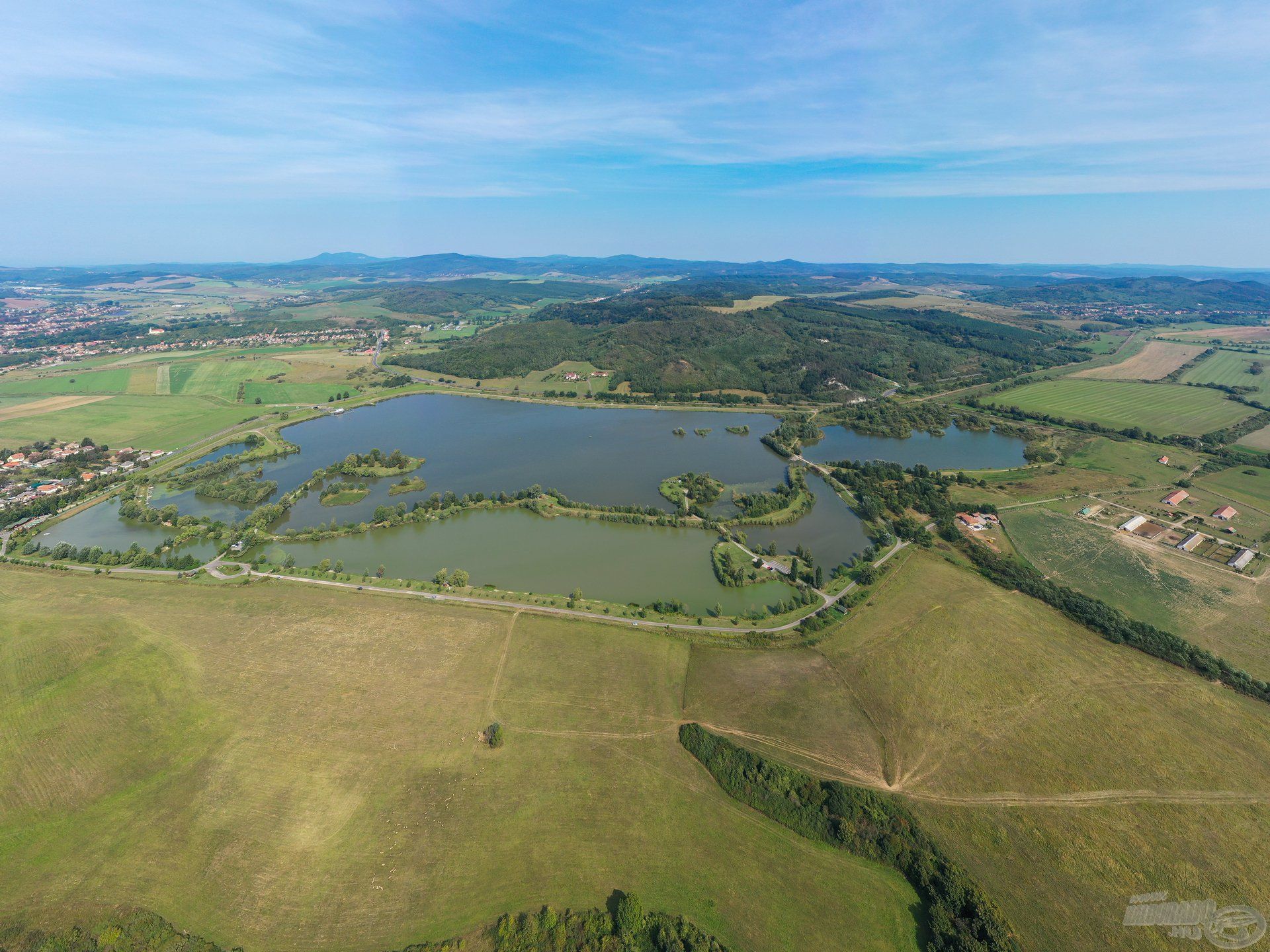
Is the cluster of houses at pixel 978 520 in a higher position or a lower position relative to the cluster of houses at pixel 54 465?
lower

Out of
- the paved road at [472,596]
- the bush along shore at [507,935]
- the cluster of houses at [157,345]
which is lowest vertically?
the bush along shore at [507,935]

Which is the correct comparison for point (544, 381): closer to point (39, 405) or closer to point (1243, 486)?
point (39, 405)

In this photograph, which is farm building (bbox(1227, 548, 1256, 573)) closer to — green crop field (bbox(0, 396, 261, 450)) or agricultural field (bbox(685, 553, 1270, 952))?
agricultural field (bbox(685, 553, 1270, 952))

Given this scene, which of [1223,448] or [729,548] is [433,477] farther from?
[1223,448]

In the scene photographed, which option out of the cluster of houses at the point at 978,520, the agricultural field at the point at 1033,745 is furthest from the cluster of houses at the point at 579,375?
the agricultural field at the point at 1033,745

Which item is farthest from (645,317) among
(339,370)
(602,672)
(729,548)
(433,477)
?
(602,672)

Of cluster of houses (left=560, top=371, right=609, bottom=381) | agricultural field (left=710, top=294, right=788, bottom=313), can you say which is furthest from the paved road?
agricultural field (left=710, top=294, right=788, bottom=313)

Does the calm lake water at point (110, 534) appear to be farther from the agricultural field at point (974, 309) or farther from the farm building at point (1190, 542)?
the agricultural field at point (974, 309)

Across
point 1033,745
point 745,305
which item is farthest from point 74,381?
point 745,305
